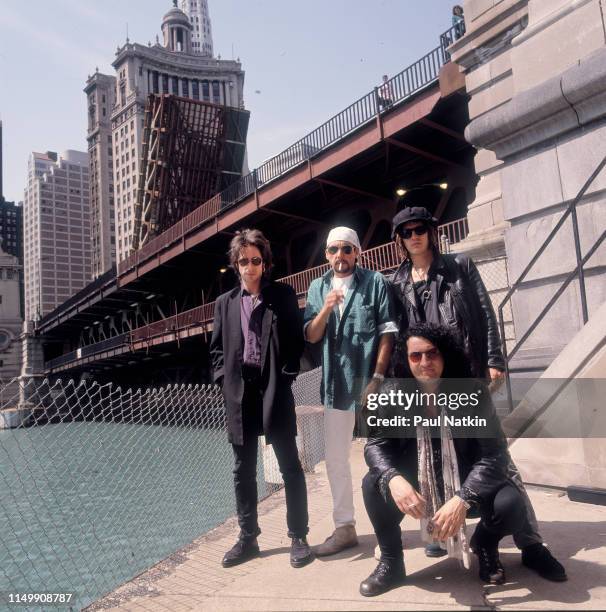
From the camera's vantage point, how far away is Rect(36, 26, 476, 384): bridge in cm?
1310

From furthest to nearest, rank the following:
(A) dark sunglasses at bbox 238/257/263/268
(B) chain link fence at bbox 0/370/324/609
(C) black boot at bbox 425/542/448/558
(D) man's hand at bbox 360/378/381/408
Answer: (B) chain link fence at bbox 0/370/324/609
(A) dark sunglasses at bbox 238/257/263/268
(D) man's hand at bbox 360/378/381/408
(C) black boot at bbox 425/542/448/558

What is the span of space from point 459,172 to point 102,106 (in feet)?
393

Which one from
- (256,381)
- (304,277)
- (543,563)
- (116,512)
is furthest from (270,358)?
(304,277)

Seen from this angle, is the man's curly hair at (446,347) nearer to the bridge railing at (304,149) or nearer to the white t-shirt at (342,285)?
the white t-shirt at (342,285)

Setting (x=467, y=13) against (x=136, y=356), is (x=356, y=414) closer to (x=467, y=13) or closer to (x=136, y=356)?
(x=467, y=13)

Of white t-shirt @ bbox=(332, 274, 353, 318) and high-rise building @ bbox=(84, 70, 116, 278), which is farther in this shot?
high-rise building @ bbox=(84, 70, 116, 278)

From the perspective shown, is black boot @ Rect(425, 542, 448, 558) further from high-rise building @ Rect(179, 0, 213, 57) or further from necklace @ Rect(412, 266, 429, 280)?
high-rise building @ Rect(179, 0, 213, 57)

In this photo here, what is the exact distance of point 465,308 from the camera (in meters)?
2.80

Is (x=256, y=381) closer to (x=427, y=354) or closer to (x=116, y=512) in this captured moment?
(x=427, y=354)

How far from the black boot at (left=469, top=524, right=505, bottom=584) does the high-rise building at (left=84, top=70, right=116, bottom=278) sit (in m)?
113

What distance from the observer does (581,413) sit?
340 centimetres

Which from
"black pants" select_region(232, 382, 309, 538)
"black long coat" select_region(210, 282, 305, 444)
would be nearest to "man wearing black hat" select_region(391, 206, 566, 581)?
"black long coat" select_region(210, 282, 305, 444)

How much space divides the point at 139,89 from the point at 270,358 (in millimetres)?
115541

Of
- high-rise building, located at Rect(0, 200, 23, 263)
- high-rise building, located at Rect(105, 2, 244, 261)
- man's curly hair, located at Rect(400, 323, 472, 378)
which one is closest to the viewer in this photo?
man's curly hair, located at Rect(400, 323, 472, 378)
